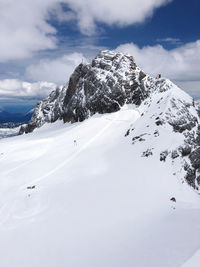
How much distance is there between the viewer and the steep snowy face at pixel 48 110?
3155 inches

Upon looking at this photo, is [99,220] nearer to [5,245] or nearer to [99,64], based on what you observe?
[5,245]

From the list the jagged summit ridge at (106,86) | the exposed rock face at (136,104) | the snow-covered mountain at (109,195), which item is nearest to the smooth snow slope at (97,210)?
the snow-covered mountain at (109,195)

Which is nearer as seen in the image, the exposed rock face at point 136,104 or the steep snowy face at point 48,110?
the exposed rock face at point 136,104

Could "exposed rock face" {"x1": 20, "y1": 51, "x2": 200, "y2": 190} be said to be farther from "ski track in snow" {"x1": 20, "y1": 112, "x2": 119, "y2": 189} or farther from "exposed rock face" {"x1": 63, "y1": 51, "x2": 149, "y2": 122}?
"ski track in snow" {"x1": 20, "y1": 112, "x2": 119, "y2": 189}

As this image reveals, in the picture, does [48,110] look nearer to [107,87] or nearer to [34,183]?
[107,87]

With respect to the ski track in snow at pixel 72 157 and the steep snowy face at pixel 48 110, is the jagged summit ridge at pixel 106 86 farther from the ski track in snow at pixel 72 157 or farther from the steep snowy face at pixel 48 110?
the ski track in snow at pixel 72 157

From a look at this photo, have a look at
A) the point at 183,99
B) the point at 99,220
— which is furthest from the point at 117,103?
the point at 99,220

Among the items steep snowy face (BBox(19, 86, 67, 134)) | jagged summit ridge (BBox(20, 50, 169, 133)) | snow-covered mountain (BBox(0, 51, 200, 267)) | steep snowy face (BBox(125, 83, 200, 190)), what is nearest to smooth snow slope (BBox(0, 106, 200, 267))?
snow-covered mountain (BBox(0, 51, 200, 267))

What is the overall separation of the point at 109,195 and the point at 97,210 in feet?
8.79

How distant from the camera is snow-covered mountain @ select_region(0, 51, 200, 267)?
1217 centimetres

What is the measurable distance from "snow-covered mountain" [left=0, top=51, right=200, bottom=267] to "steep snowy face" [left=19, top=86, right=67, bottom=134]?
112 ft

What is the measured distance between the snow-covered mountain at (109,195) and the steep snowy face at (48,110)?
34191 millimetres

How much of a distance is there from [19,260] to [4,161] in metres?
22.6

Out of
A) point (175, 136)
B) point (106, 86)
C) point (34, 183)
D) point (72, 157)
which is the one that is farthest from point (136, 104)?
point (34, 183)
